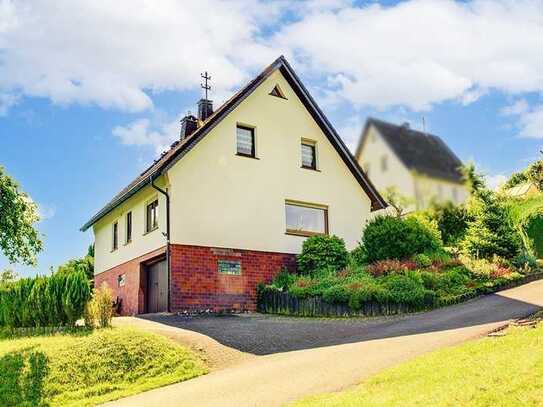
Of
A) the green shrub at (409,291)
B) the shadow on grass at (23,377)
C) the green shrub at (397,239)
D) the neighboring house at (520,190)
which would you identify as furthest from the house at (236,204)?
the neighboring house at (520,190)

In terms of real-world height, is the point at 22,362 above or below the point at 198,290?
below

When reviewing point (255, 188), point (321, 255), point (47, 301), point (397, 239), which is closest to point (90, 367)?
point (47, 301)

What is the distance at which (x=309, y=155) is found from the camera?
27062 millimetres

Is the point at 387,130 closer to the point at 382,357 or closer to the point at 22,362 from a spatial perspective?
the point at 382,357

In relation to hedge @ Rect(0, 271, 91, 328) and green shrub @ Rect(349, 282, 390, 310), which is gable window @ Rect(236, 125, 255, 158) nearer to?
green shrub @ Rect(349, 282, 390, 310)

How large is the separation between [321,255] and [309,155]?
206 inches

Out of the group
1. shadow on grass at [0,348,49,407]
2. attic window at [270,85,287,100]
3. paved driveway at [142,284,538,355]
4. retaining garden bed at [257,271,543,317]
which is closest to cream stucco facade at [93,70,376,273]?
attic window at [270,85,287,100]

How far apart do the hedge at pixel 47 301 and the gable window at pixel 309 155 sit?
42.3 feet

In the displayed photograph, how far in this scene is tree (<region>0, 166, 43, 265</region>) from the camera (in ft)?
92.7

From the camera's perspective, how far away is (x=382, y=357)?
11.3m

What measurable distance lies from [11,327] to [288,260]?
11.6m

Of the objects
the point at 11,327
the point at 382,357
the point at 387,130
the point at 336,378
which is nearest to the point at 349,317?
the point at 382,357

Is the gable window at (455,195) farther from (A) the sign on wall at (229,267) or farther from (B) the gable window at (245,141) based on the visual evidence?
(B) the gable window at (245,141)

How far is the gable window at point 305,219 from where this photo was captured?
25688mm
